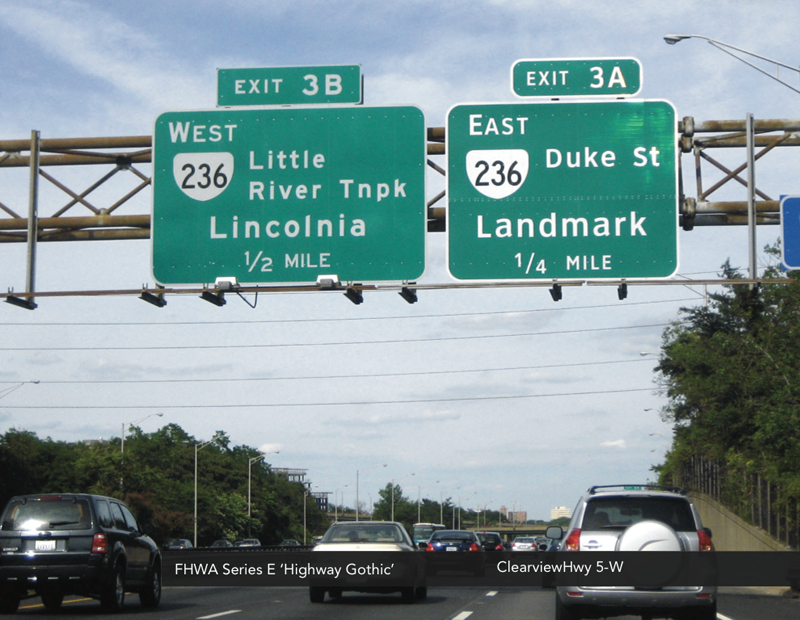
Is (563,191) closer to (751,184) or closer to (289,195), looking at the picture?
(751,184)

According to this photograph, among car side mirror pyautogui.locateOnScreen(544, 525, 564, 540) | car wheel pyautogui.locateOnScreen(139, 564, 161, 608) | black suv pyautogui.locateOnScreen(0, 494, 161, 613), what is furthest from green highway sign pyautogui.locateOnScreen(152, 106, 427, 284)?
car wheel pyautogui.locateOnScreen(139, 564, 161, 608)

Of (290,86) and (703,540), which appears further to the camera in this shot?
(290,86)

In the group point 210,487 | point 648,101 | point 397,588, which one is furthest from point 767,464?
point 210,487

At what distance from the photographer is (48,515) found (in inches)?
712

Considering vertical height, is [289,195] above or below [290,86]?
below

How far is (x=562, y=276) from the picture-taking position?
609 inches

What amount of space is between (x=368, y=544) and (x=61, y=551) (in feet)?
18.0

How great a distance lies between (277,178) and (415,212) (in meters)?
2.12

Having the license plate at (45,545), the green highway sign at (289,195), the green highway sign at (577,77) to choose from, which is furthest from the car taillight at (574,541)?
the license plate at (45,545)

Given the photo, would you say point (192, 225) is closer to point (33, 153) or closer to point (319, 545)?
point (33, 153)

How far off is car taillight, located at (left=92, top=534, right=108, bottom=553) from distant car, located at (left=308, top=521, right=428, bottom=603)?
153 inches

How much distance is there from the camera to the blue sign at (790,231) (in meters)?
15.5
